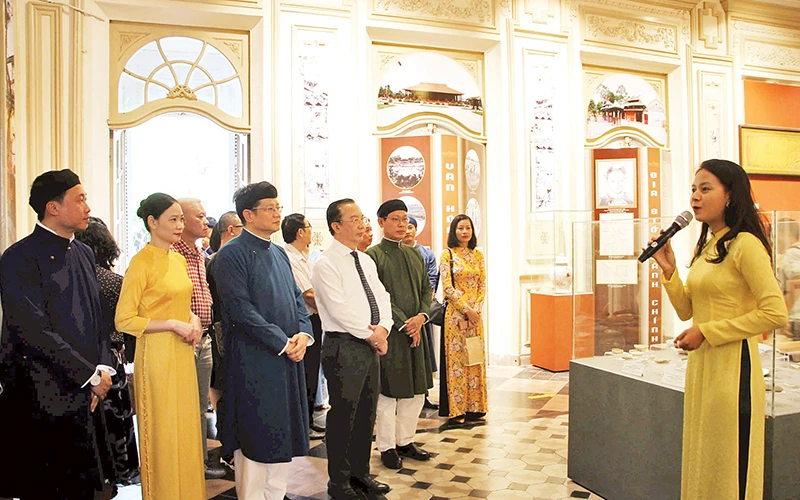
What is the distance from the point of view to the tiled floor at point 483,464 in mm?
3217

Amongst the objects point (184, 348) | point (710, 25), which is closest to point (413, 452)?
point (184, 348)

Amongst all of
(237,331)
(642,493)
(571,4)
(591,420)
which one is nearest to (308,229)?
(237,331)

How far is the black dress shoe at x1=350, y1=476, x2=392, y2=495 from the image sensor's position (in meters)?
3.13

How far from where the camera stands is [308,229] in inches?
179

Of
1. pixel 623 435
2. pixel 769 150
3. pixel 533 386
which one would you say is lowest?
pixel 533 386

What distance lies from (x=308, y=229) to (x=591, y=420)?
92.4 inches

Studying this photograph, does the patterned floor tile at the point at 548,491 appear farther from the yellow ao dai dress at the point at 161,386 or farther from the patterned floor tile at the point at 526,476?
the yellow ao dai dress at the point at 161,386

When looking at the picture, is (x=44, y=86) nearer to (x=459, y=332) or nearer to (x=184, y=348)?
(x=184, y=348)

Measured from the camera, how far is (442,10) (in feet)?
22.1

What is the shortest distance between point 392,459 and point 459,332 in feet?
3.76

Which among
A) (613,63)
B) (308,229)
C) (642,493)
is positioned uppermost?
(613,63)

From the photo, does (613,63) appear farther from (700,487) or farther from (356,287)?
(700,487)

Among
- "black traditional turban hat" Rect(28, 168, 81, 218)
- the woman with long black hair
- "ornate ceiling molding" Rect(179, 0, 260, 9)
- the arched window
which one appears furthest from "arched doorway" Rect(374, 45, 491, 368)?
"black traditional turban hat" Rect(28, 168, 81, 218)

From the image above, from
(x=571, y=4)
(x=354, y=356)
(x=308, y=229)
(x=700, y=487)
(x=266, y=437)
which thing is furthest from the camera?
(x=571, y=4)
